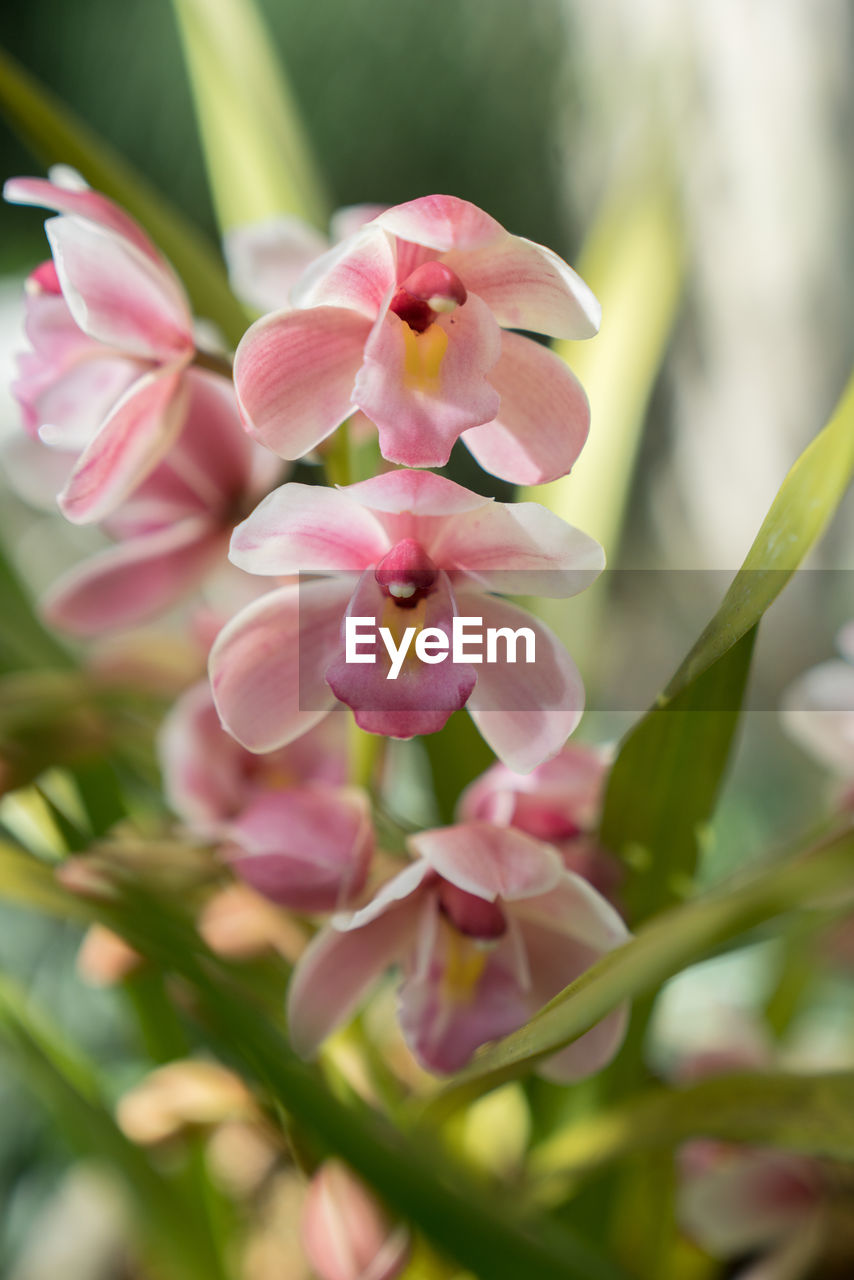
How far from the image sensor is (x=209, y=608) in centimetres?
41

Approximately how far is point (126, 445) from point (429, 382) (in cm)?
9

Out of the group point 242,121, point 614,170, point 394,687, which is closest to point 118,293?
point 394,687

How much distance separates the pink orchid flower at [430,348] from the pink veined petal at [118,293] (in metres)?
0.05

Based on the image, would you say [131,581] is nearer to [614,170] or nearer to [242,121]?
[242,121]

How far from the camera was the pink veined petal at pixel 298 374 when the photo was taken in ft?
0.74

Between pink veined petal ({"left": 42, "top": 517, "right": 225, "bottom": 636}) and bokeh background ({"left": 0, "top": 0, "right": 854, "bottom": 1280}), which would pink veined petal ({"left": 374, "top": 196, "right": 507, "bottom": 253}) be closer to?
pink veined petal ({"left": 42, "top": 517, "right": 225, "bottom": 636})

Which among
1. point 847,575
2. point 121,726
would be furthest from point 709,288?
point 121,726

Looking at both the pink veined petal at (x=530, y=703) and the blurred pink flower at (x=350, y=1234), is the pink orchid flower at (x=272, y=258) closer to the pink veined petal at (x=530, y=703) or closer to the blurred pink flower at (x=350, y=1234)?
the pink veined petal at (x=530, y=703)

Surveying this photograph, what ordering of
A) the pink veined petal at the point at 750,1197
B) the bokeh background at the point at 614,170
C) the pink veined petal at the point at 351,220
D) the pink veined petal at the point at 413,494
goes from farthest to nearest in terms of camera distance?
the bokeh background at the point at 614,170, the pink veined petal at the point at 750,1197, the pink veined petal at the point at 351,220, the pink veined petal at the point at 413,494

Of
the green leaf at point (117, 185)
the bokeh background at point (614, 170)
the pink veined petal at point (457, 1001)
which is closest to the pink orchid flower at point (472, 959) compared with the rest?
the pink veined petal at point (457, 1001)

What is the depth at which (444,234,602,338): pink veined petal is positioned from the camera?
22 centimetres

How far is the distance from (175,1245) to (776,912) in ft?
0.91

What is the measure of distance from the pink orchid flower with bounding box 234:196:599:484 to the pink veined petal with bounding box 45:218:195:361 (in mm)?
51

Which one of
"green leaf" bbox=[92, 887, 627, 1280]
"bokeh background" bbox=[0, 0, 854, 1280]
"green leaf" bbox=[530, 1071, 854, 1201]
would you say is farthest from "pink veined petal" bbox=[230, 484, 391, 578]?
"bokeh background" bbox=[0, 0, 854, 1280]
